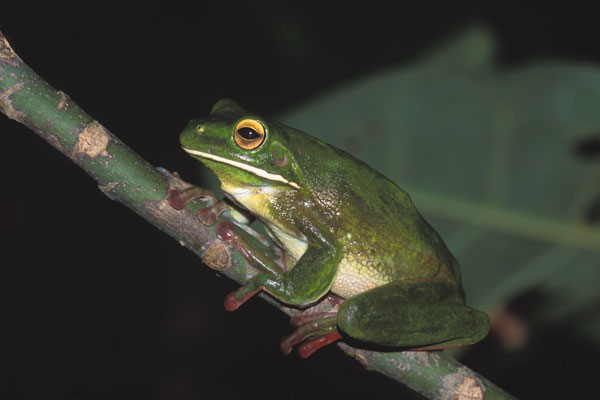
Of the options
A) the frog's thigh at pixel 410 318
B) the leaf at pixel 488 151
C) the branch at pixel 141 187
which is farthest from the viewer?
the leaf at pixel 488 151

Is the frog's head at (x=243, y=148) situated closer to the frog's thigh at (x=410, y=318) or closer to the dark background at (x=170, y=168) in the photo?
the frog's thigh at (x=410, y=318)

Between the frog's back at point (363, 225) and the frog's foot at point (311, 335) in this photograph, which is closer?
the frog's foot at point (311, 335)

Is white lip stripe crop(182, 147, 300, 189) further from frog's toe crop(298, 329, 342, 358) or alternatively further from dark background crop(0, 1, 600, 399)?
dark background crop(0, 1, 600, 399)

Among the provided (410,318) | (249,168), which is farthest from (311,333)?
(249,168)

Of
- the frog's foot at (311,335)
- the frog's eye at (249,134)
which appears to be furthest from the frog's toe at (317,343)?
the frog's eye at (249,134)

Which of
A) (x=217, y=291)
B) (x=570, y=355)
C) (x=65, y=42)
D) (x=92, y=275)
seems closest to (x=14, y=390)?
(x=92, y=275)

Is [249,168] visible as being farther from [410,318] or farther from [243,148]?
[410,318]
